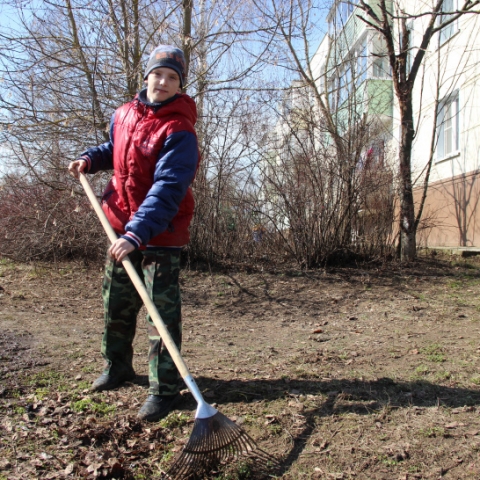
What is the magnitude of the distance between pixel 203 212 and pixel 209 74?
6.35ft

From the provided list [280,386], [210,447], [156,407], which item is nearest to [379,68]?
[280,386]

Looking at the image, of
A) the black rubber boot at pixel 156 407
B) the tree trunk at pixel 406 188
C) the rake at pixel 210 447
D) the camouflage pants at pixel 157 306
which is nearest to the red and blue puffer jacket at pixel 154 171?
the camouflage pants at pixel 157 306

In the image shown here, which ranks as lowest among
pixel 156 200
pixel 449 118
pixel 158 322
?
pixel 158 322

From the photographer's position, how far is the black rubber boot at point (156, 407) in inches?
97.2

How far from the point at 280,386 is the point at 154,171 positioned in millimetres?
1543

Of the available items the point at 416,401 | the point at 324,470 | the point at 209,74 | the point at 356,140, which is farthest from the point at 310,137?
the point at 324,470

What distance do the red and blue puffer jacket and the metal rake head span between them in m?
0.93

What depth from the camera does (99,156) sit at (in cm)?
300

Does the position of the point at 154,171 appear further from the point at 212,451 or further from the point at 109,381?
the point at 212,451

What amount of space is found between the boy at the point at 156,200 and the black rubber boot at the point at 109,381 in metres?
0.01

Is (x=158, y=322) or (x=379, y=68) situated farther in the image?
(x=379, y=68)

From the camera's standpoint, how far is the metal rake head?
77.5 inches

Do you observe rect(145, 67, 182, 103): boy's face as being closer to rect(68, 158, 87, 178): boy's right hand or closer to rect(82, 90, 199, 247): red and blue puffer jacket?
rect(82, 90, 199, 247): red and blue puffer jacket

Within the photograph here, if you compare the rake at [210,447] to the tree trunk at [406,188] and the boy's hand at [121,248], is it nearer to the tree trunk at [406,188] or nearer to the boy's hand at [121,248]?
the boy's hand at [121,248]
